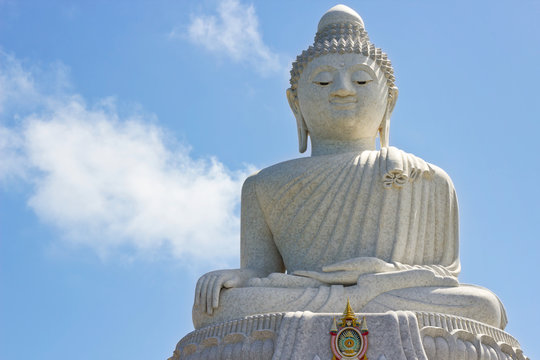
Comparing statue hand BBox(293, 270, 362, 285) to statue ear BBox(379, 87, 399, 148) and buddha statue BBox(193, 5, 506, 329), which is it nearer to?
buddha statue BBox(193, 5, 506, 329)

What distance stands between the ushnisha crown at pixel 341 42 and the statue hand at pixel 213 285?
2.33m

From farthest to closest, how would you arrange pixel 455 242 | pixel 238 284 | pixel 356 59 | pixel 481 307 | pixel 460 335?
pixel 356 59
pixel 455 242
pixel 238 284
pixel 481 307
pixel 460 335

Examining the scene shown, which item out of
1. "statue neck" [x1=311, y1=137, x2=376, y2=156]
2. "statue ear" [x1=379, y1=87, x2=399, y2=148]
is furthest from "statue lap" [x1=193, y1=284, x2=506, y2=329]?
"statue ear" [x1=379, y1=87, x2=399, y2=148]

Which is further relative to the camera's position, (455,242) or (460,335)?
(455,242)

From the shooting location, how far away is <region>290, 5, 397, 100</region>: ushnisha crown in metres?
8.80

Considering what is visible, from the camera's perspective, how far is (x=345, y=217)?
26.2 ft

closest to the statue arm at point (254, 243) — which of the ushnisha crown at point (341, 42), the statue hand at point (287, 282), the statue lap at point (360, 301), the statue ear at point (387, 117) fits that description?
the statue hand at point (287, 282)

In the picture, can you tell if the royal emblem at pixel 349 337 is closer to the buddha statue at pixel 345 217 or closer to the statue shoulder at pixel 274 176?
the buddha statue at pixel 345 217

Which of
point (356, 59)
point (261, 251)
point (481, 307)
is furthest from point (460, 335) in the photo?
point (356, 59)

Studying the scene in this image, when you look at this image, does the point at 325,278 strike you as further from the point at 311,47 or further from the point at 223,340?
the point at 311,47

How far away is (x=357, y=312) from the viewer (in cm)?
703

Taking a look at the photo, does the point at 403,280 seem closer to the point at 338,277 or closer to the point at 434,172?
the point at 338,277

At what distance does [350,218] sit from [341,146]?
107 centimetres

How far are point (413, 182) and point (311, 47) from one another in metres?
1.82
